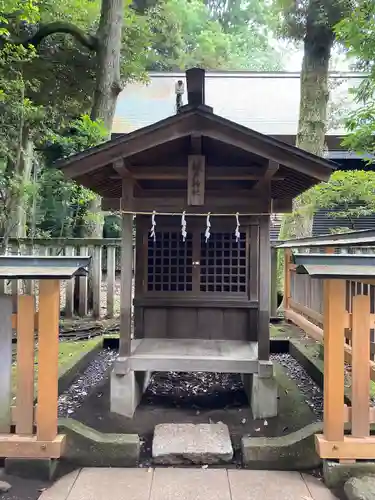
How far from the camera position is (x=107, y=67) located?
798 cm

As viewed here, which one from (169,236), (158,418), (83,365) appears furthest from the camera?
(83,365)

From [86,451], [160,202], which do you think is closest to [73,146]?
[160,202]

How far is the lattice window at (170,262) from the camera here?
4617 mm

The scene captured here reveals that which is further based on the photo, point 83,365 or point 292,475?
point 83,365

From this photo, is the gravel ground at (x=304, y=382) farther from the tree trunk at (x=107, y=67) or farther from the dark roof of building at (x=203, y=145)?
the tree trunk at (x=107, y=67)

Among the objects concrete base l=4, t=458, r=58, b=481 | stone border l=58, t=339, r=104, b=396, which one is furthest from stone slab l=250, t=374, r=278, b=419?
stone border l=58, t=339, r=104, b=396

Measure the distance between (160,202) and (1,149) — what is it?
11.9 feet

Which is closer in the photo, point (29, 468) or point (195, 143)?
point (29, 468)

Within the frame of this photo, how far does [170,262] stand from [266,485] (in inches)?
97.6

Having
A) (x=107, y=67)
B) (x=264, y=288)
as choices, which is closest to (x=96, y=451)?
(x=264, y=288)

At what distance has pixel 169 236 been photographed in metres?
4.65

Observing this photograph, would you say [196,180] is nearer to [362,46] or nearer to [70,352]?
[70,352]

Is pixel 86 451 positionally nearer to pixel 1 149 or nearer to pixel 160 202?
pixel 160 202

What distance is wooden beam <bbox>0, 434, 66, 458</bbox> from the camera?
9.08 ft
